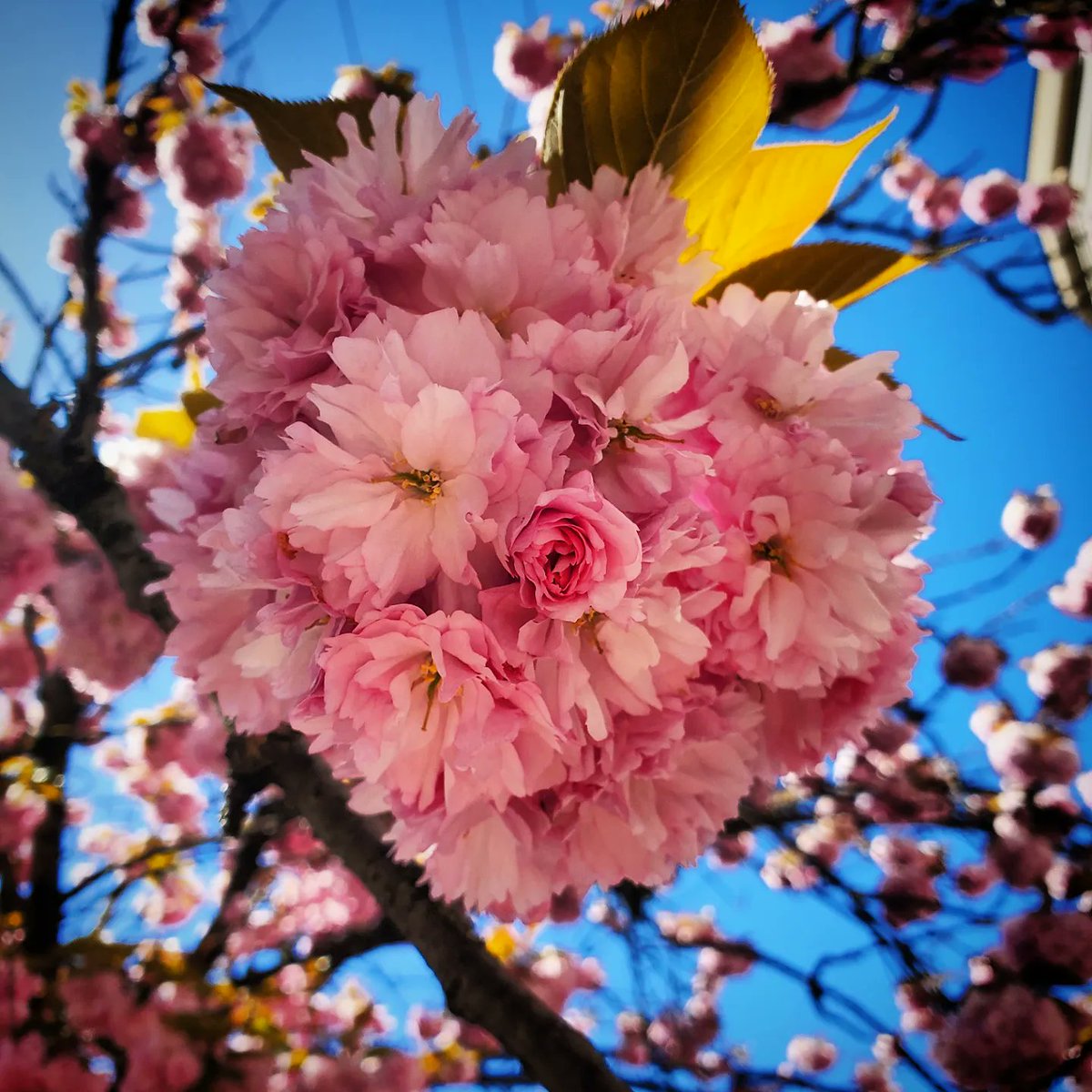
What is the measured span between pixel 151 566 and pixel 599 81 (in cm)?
60

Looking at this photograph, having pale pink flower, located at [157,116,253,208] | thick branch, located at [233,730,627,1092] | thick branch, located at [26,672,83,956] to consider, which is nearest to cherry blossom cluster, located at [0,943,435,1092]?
thick branch, located at [26,672,83,956]

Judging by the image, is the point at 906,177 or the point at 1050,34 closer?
the point at 1050,34

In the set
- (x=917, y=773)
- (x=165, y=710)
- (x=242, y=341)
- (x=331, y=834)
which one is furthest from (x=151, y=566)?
(x=917, y=773)

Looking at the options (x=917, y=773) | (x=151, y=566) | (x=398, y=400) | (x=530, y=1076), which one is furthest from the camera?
(x=917, y=773)

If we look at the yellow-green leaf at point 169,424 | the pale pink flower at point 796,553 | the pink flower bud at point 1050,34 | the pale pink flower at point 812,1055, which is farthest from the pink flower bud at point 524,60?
the pale pink flower at point 812,1055

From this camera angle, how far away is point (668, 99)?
39 centimetres

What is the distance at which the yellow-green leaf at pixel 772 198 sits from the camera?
→ 16.8 inches

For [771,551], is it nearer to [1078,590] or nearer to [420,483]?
[420,483]

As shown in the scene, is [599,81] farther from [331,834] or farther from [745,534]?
[331,834]

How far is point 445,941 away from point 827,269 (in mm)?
577

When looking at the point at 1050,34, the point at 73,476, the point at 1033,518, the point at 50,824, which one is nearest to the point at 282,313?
the point at 73,476

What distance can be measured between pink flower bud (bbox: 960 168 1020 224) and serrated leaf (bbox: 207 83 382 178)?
3817mm

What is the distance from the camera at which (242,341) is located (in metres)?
0.32

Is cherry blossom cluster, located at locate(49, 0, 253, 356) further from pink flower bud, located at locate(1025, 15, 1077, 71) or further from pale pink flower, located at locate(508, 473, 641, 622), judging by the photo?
pink flower bud, located at locate(1025, 15, 1077, 71)
